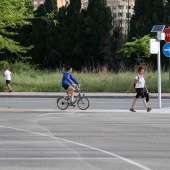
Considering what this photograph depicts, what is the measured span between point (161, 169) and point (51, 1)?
58.9 m

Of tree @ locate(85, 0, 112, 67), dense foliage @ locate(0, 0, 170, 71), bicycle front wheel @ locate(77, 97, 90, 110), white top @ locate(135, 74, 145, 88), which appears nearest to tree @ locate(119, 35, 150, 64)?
dense foliage @ locate(0, 0, 170, 71)

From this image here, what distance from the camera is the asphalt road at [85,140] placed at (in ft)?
32.1

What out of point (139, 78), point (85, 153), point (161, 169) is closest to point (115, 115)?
point (139, 78)

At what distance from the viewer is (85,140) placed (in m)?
13.1

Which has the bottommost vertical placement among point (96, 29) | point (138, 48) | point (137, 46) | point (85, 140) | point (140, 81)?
point (85, 140)

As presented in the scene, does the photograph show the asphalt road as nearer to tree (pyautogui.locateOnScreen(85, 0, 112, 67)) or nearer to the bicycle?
the bicycle

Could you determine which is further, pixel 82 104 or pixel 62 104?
pixel 82 104

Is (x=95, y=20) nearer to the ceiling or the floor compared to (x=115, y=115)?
nearer to the ceiling

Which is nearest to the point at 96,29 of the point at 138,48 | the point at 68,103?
the point at 138,48

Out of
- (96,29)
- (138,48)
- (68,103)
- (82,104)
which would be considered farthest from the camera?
(96,29)

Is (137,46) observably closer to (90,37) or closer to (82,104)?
(90,37)

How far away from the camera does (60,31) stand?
2517 inches

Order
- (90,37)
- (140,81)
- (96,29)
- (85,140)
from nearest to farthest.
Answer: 1. (85,140)
2. (140,81)
3. (96,29)
4. (90,37)

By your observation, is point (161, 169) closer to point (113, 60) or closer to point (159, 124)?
point (159, 124)
